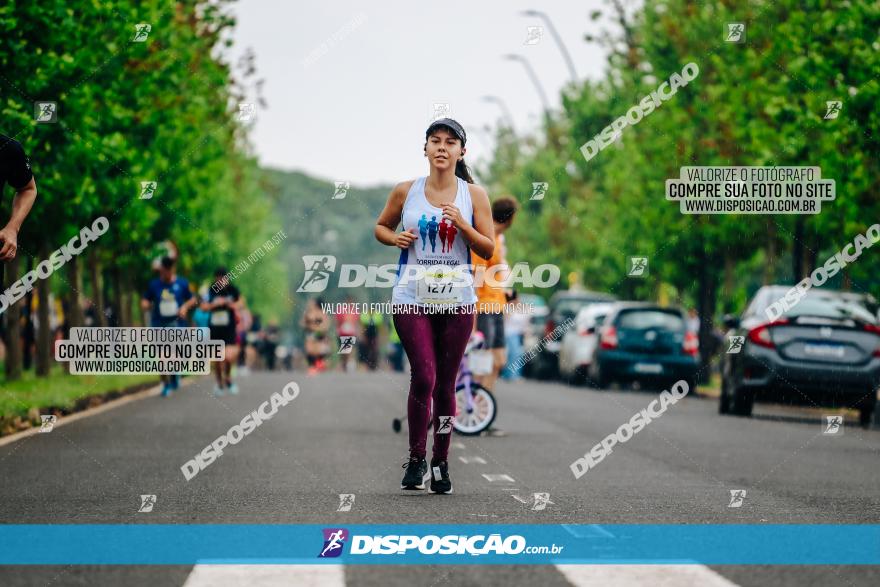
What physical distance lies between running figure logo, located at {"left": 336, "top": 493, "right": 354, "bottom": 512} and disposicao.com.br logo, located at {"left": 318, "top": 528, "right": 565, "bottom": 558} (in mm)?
1087

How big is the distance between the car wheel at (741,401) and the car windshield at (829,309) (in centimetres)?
119

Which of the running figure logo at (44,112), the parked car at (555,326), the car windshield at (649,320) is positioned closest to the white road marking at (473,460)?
the running figure logo at (44,112)

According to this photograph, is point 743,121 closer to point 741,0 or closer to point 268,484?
point 741,0

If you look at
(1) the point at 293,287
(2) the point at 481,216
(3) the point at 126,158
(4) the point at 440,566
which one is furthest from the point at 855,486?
(1) the point at 293,287

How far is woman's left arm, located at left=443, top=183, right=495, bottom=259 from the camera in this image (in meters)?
9.39

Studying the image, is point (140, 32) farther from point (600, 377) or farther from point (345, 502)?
point (345, 502)

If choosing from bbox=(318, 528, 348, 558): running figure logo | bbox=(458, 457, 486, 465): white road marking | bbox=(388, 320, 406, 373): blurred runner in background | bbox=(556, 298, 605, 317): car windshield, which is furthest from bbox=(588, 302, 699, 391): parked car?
bbox=(318, 528, 348, 558): running figure logo

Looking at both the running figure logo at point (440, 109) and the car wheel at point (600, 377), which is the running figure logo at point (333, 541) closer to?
the running figure logo at point (440, 109)

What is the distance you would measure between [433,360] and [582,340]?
80.2 feet

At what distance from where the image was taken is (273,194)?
6781 cm

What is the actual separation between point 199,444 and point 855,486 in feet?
18.8

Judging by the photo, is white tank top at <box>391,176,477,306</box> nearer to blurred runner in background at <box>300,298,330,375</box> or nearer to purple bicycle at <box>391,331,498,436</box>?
purple bicycle at <box>391,331,498,436</box>

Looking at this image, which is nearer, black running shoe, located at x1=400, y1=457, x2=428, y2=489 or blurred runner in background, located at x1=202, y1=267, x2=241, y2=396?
black running shoe, located at x1=400, y1=457, x2=428, y2=489

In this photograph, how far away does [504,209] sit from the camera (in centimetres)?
1386
